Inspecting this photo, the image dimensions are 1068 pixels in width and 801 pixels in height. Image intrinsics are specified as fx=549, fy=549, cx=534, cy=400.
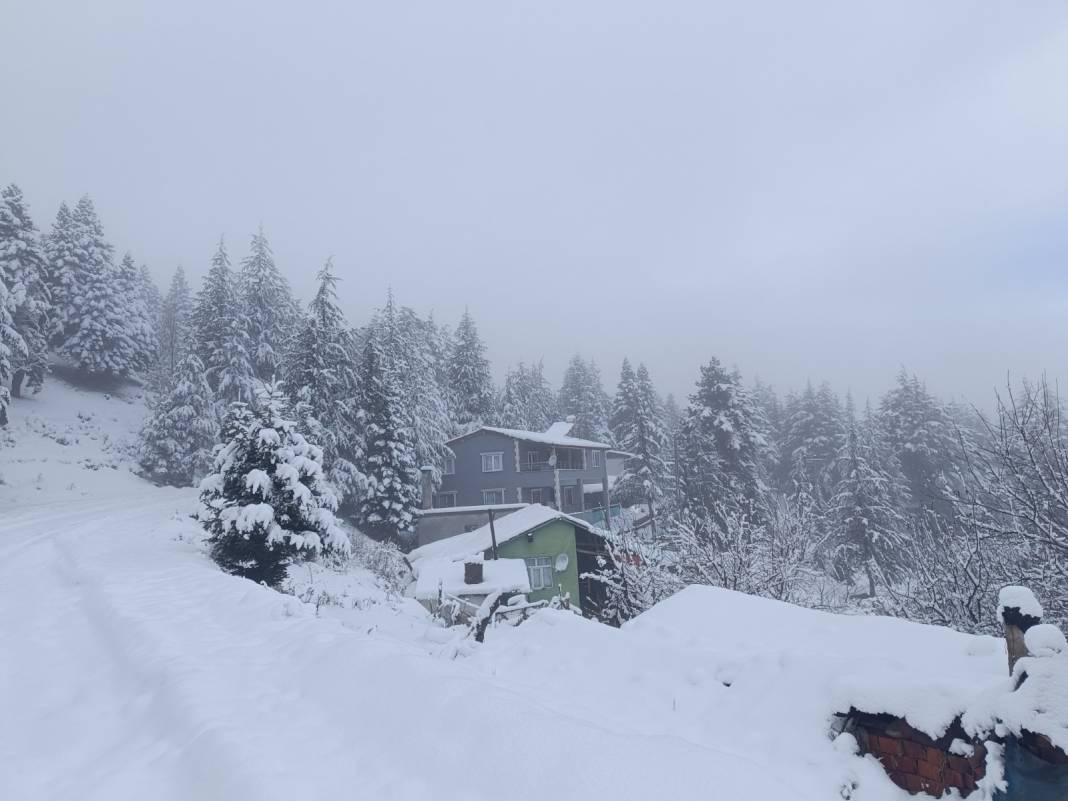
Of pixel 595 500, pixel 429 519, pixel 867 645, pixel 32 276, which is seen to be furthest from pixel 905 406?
pixel 32 276

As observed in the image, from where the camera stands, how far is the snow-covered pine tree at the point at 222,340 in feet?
125

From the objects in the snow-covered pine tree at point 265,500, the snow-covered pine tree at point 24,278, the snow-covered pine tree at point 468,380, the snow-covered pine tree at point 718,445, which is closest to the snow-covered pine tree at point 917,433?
the snow-covered pine tree at point 718,445

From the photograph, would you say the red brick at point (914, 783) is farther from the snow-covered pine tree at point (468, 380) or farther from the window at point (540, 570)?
the snow-covered pine tree at point (468, 380)

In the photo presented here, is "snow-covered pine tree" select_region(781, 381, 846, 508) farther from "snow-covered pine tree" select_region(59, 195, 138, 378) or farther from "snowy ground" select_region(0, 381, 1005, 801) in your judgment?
"snow-covered pine tree" select_region(59, 195, 138, 378)

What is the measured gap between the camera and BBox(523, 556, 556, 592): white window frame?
83.3 feet

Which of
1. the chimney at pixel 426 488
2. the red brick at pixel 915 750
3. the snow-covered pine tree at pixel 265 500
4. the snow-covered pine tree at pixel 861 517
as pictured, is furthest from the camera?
the chimney at pixel 426 488

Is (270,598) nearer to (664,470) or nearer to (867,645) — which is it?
(867,645)

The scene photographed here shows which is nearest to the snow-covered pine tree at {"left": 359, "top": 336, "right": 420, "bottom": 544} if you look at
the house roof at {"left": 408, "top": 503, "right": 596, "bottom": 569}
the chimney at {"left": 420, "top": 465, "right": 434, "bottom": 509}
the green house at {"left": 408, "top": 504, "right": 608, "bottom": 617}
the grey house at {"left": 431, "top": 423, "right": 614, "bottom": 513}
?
the chimney at {"left": 420, "top": 465, "right": 434, "bottom": 509}

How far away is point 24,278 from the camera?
35750mm

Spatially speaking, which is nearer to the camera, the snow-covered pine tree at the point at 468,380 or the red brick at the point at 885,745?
the red brick at the point at 885,745

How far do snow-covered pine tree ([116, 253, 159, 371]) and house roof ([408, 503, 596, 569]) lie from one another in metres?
36.1

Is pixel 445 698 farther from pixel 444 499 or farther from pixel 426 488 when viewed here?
pixel 444 499

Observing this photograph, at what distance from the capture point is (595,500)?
5078cm

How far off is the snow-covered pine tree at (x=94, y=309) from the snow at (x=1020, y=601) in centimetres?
5438
